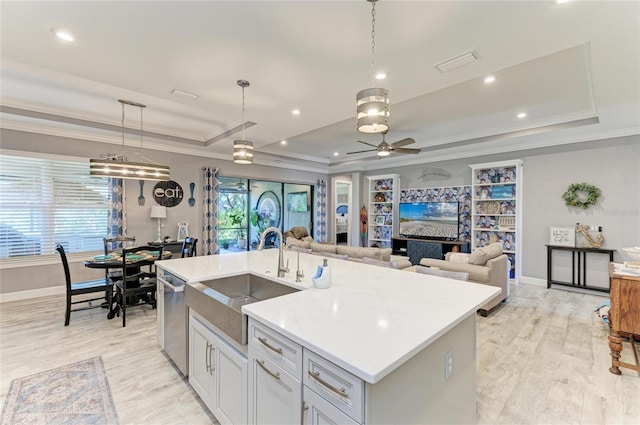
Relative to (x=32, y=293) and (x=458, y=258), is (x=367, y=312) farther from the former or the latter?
(x=32, y=293)

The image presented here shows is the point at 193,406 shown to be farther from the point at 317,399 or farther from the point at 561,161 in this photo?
the point at 561,161

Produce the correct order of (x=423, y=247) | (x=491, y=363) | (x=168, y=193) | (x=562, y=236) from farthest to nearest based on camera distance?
1. (x=423, y=247)
2. (x=168, y=193)
3. (x=562, y=236)
4. (x=491, y=363)

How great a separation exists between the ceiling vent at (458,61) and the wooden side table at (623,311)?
2338 mm

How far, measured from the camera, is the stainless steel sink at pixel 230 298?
5.37 feet

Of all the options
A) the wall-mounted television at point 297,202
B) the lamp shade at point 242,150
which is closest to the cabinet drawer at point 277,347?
the lamp shade at point 242,150

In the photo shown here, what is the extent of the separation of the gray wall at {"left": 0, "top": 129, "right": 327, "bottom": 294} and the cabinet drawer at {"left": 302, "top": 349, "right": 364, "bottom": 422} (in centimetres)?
562

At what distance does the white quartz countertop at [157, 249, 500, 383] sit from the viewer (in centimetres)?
109

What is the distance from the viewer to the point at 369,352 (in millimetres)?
1082

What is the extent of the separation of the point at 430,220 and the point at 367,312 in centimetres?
616

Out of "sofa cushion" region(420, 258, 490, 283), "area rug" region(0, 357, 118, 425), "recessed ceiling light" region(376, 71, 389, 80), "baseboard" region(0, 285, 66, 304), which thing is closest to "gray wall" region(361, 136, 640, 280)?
"sofa cushion" region(420, 258, 490, 283)

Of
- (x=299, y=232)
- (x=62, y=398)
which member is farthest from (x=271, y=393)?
(x=299, y=232)

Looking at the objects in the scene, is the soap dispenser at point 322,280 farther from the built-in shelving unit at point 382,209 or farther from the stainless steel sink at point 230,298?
the built-in shelving unit at point 382,209

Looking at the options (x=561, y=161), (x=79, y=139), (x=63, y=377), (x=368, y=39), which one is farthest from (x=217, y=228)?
(x=561, y=161)

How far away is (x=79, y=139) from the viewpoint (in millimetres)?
5016
